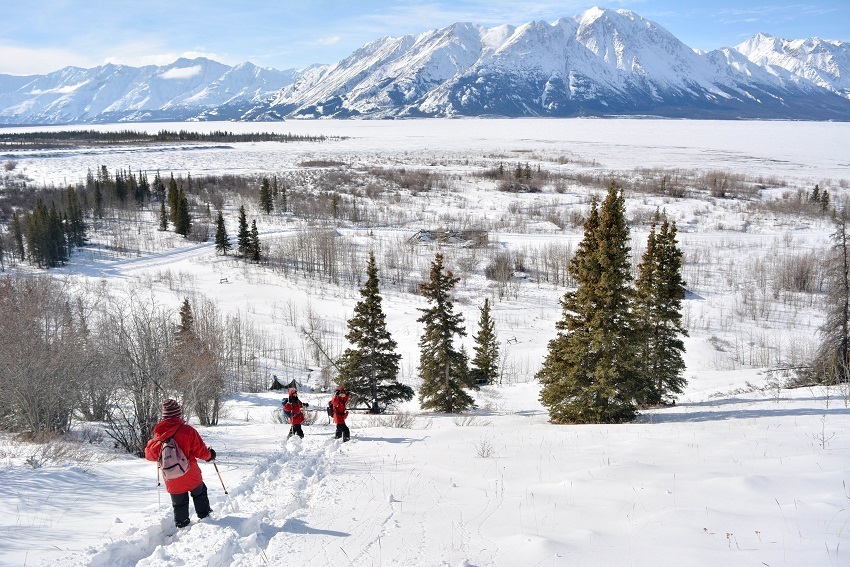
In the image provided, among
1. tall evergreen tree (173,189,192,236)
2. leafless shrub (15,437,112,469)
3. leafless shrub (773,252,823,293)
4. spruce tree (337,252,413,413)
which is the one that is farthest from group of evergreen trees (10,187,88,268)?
leafless shrub (773,252,823,293)

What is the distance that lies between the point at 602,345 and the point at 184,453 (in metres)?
10.5

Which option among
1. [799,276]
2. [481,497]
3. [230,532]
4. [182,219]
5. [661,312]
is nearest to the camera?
[230,532]

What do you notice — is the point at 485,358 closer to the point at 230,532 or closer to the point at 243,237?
the point at 230,532

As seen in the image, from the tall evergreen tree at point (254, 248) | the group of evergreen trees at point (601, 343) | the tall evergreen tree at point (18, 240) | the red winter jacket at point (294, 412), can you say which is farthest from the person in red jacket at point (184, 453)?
the tall evergreen tree at point (18, 240)

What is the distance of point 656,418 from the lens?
13086 millimetres

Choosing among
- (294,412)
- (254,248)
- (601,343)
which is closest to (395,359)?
(294,412)

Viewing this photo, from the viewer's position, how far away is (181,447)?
6.62 metres

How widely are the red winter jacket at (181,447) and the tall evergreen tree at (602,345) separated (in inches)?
396

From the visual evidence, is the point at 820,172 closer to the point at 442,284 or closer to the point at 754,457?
the point at 442,284

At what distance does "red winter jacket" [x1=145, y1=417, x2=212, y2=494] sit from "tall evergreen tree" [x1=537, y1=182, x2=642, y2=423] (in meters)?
10.0

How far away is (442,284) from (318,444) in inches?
418

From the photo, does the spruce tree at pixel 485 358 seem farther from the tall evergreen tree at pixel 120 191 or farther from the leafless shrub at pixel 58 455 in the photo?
the tall evergreen tree at pixel 120 191

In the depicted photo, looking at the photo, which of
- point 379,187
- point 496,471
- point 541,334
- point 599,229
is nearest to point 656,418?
point 599,229

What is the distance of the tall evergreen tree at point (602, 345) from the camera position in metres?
13.2
